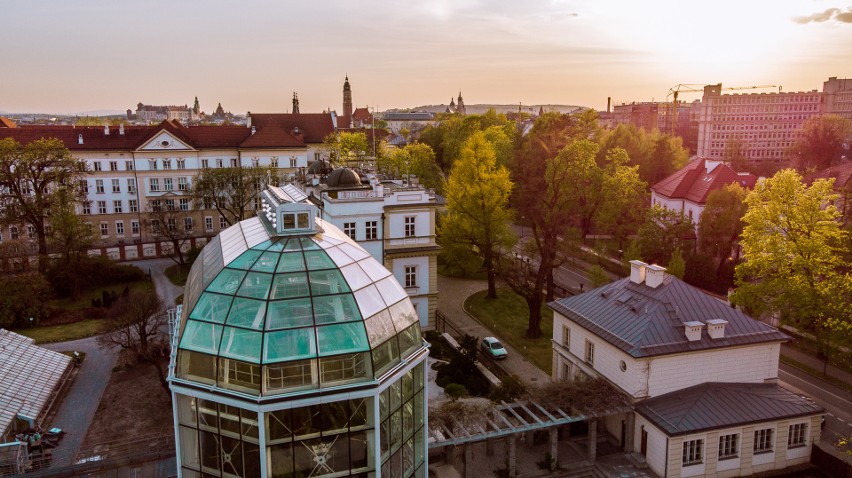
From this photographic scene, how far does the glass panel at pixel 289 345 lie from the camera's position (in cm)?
1611

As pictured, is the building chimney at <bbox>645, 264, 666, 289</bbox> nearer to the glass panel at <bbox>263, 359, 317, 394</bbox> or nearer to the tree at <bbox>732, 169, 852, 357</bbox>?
the tree at <bbox>732, 169, 852, 357</bbox>

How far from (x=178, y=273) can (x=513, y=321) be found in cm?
3006

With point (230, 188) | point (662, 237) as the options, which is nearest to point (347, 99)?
point (230, 188)

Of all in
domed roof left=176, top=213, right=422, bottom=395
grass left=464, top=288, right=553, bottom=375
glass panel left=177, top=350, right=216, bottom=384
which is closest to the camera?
domed roof left=176, top=213, right=422, bottom=395

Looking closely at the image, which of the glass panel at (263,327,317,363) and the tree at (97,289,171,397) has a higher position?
the glass panel at (263,327,317,363)

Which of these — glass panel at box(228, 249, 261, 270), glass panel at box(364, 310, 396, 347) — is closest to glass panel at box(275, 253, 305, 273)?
glass panel at box(228, 249, 261, 270)

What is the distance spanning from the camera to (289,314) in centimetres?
1680

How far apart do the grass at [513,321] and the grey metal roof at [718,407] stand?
32.8 ft

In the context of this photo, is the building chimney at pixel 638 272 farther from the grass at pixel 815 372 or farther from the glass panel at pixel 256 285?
the glass panel at pixel 256 285

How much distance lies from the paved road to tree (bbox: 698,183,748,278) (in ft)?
143

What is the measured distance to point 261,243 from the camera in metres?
19.5

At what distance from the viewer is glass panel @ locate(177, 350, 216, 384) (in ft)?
54.1

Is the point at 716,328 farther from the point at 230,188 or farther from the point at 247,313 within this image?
the point at 230,188

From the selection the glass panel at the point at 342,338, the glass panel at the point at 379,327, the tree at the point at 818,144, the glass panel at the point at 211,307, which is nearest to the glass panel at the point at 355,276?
the glass panel at the point at 379,327
